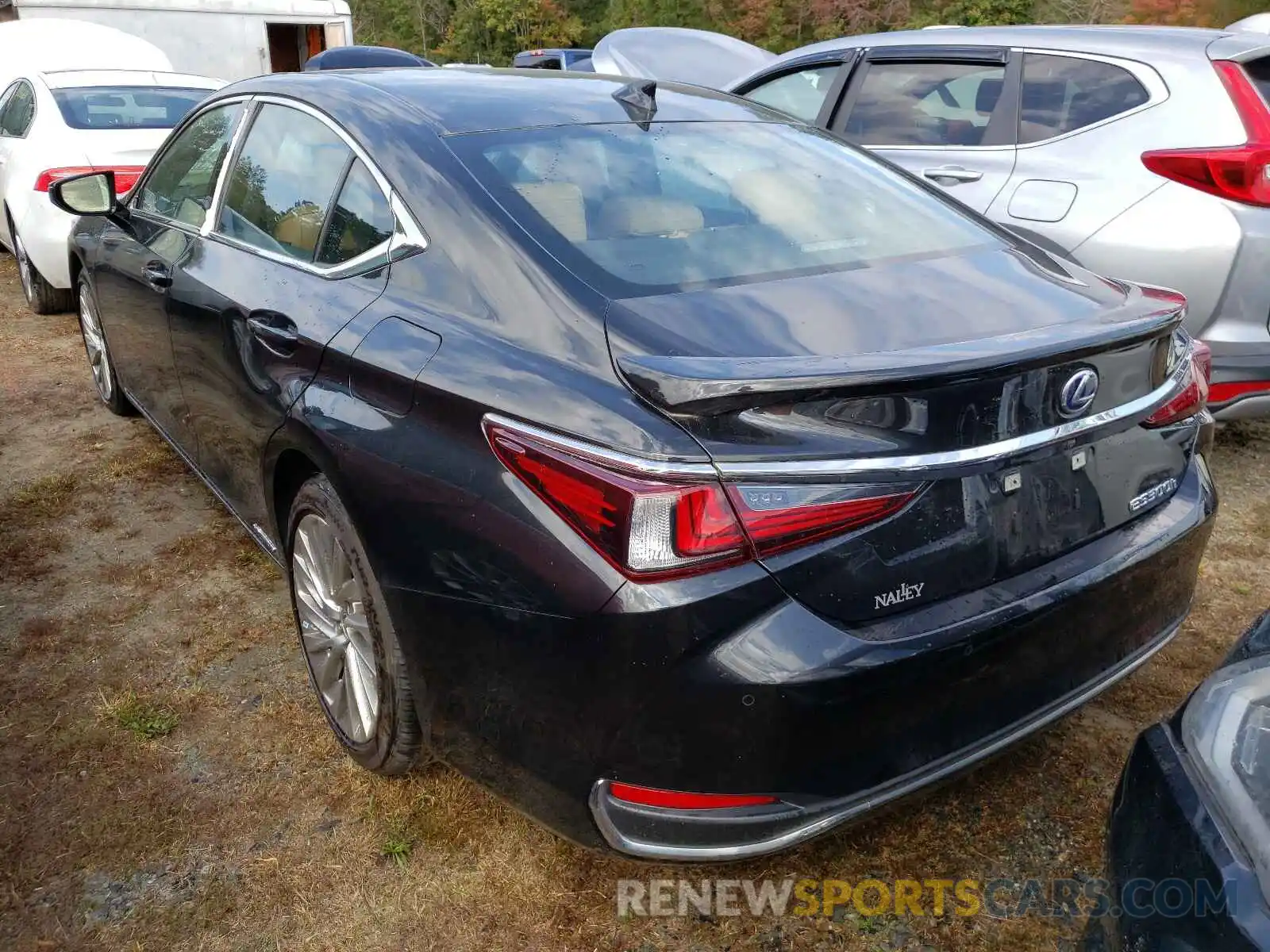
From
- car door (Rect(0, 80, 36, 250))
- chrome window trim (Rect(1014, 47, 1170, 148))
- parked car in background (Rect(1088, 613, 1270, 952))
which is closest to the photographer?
parked car in background (Rect(1088, 613, 1270, 952))

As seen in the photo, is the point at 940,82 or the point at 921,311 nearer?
the point at 921,311

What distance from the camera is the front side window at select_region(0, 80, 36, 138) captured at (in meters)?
6.76

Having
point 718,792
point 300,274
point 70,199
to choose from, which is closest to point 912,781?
point 718,792

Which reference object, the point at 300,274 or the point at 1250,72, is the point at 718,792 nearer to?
the point at 300,274

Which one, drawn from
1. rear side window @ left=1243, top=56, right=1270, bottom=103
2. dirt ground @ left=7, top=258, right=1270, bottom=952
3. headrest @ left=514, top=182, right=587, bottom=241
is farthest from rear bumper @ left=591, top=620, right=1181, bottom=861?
rear side window @ left=1243, top=56, right=1270, bottom=103

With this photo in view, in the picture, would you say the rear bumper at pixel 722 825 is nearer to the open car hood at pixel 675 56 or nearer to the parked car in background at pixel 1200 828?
the parked car in background at pixel 1200 828

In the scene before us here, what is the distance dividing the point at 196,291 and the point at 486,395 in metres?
1.53

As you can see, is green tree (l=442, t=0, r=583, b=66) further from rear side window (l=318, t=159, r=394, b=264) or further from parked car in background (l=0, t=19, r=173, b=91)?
rear side window (l=318, t=159, r=394, b=264)

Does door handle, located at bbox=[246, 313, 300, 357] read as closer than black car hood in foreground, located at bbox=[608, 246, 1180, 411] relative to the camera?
No

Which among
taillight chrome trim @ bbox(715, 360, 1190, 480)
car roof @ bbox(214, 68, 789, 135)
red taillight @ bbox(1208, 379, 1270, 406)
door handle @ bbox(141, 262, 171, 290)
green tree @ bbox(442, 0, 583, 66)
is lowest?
green tree @ bbox(442, 0, 583, 66)

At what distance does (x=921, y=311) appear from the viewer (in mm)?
1819

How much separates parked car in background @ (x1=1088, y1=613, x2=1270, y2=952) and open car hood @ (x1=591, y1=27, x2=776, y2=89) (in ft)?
23.7

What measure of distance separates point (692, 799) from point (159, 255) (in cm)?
259

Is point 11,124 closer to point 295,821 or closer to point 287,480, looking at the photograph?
point 287,480
